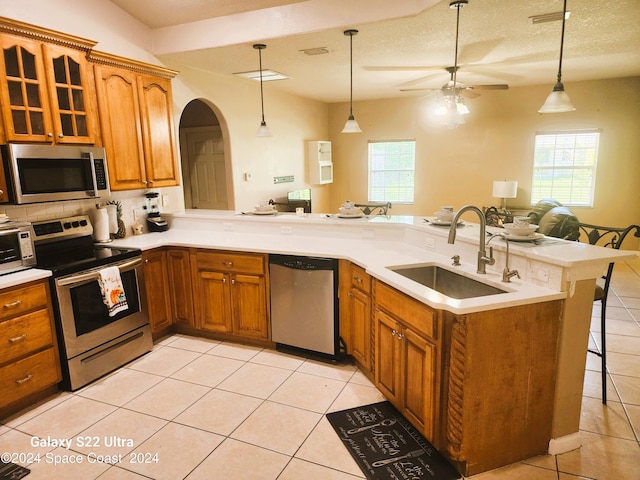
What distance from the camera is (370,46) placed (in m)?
4.00

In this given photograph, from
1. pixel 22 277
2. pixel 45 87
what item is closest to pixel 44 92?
pixel 45 87

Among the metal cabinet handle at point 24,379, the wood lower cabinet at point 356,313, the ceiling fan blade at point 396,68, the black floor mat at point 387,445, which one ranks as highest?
the ceiling fan blade at point 396,68

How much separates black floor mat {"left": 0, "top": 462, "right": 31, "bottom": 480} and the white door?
3800 mm

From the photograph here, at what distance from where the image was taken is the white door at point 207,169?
18.2 feet

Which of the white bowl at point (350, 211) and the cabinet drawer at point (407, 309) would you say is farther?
the white bowl at point (350, 211)

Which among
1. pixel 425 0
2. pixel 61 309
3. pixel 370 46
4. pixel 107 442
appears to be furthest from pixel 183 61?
pixel 107 442

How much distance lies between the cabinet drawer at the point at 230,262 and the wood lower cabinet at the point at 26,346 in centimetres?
115

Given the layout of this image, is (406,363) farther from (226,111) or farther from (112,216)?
(226,111)

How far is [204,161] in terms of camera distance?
5711 millimetres

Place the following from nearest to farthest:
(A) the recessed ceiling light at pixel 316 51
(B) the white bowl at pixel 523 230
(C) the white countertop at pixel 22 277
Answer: (B) the white bowl at pixel 523 230 → (C) the white countertop at pixel 22 277 → (A) the recessed ceiling light at pixel 316 51

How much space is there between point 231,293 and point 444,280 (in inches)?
70.1

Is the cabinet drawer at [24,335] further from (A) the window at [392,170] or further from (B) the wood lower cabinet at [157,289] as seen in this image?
(A) the window at [392,170]

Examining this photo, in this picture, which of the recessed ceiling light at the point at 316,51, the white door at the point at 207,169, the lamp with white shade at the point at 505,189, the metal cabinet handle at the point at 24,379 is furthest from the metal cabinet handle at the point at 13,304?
the lamp with white shade at the point at 505,189

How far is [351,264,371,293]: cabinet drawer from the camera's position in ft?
8.85
